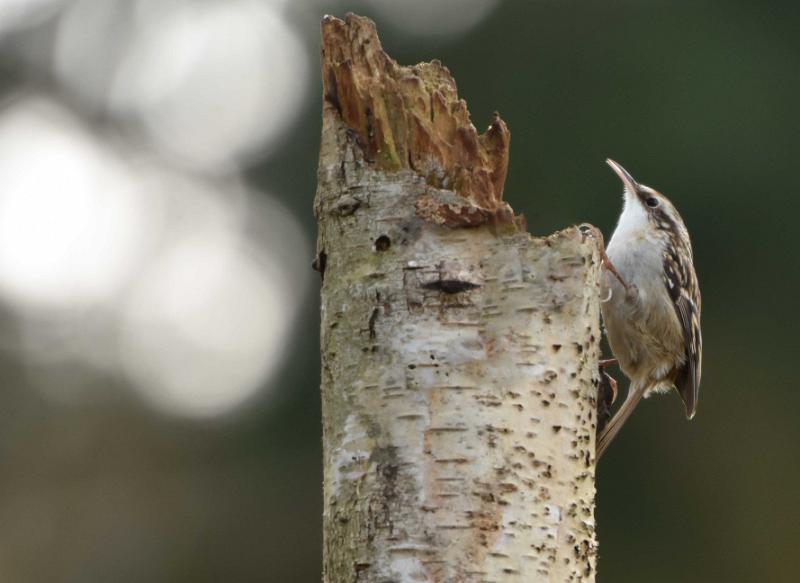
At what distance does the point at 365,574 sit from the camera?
303 centimetres

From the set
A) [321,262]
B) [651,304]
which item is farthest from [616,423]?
[321,262]

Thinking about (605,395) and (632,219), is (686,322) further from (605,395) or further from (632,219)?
(605,395)

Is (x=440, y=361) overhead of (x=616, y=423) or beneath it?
beneath

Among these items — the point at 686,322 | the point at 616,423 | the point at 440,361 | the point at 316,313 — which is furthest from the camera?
the point at 316,313

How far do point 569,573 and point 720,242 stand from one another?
9.30 m

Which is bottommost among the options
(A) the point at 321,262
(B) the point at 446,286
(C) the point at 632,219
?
(B) the point at 446,286

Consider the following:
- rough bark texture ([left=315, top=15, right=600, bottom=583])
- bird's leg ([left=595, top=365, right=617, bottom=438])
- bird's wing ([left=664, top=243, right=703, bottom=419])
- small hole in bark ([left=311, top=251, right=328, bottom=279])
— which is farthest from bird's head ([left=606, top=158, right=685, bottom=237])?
small hole in bark ([left=311, top=251, right=328, bottom=279])

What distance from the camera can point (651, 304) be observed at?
5.41 m

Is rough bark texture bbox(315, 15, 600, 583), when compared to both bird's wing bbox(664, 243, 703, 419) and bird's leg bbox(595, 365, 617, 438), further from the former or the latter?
bird's wing bbox(664, 243, 703, 419)

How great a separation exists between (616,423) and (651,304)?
759 mm

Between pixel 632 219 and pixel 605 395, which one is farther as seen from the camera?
pixel 632 219

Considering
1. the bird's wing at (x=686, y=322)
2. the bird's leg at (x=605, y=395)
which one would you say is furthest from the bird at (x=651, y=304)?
the bird's leg at (x=605, y=395)

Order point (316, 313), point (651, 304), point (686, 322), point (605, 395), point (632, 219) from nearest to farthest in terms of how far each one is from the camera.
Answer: point (605, 395), point (651, 304), point (686, 322), point (632, 219), point (316, 313)

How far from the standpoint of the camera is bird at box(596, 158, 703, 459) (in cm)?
541
